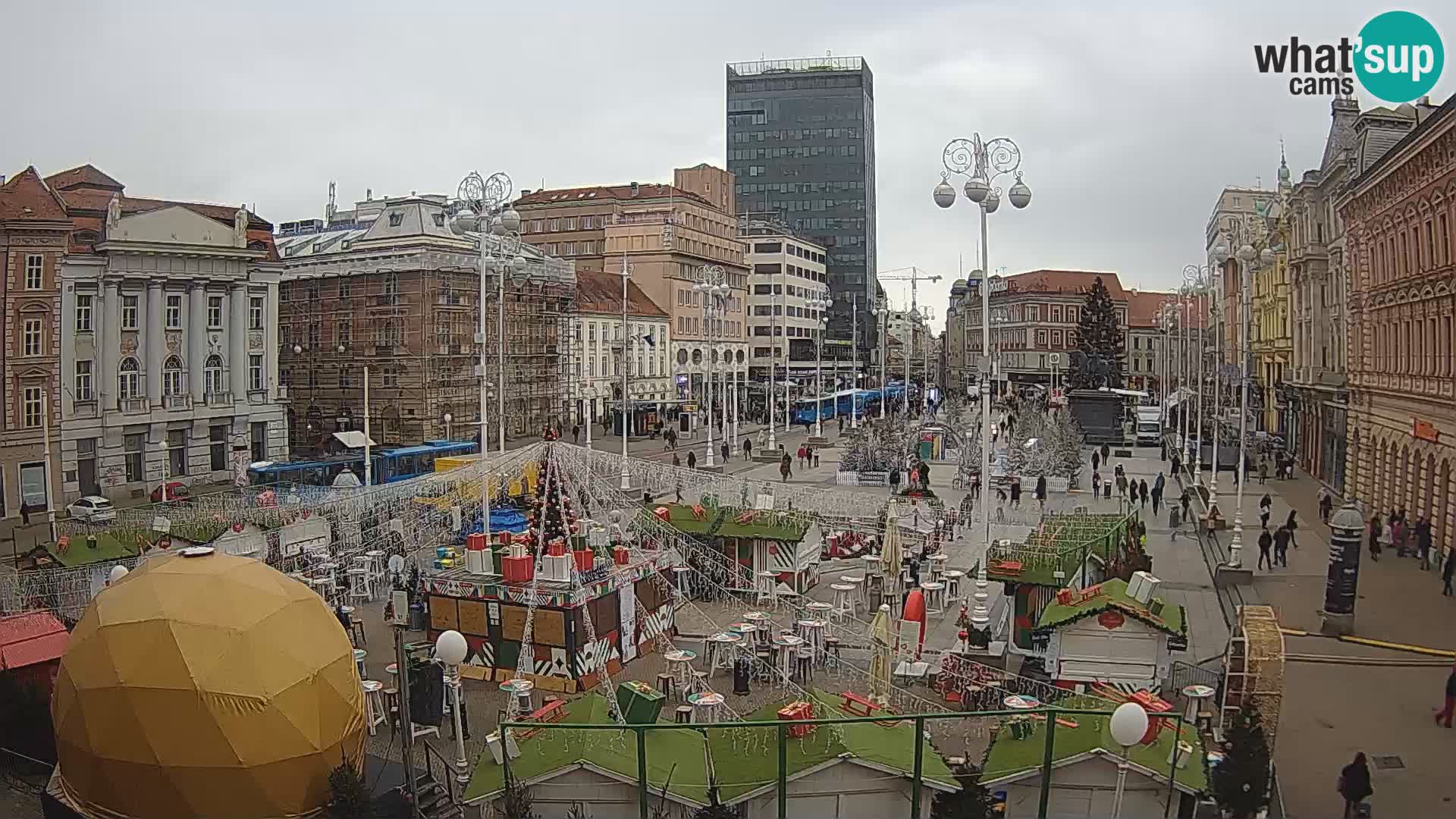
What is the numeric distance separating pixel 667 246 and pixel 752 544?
193ft

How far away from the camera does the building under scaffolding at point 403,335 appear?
52969 millimetres

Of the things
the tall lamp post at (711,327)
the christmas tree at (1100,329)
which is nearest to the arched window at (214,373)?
the tall lamp post at (711,327)

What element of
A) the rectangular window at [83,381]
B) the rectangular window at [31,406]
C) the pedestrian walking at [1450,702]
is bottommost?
the pedestrian walking at [1450,702]

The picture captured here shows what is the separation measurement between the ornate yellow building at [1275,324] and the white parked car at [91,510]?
49.1 m

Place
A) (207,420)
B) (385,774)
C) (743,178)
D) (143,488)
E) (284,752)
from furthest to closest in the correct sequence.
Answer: (743,178) < (207,420) < (143,488) < (385,774) < (284,752)

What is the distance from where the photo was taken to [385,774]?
12.6 metres

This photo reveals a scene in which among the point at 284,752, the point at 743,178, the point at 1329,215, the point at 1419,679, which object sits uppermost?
the point at 743,178

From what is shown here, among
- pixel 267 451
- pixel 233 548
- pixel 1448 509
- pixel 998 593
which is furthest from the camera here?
pixel 267 451

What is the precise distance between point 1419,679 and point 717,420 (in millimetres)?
55441

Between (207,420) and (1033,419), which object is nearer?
(207,420)

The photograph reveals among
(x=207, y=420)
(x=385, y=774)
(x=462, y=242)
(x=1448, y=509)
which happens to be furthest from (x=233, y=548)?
(x=462, y=242)

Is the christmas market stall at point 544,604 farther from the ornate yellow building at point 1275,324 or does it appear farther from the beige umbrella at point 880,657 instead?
the ornate yellow building at point 1275,324

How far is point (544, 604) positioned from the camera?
17.9 metres

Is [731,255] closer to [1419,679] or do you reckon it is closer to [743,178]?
[743,178]
